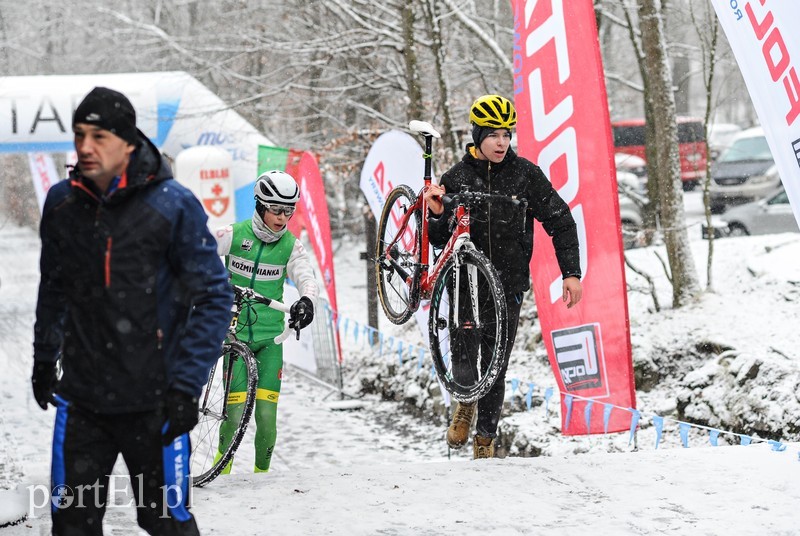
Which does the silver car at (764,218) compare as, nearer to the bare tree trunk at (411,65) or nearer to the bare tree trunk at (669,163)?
the bare tree trunk at (669,163)

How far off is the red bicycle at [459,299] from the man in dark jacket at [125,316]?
2583 millimetres

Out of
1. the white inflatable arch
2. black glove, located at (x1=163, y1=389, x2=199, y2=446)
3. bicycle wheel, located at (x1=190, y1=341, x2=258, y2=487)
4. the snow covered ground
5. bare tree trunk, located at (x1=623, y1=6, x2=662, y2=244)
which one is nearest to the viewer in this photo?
black glove, located at (x1=163, y1=389, x2=199, y2=446)

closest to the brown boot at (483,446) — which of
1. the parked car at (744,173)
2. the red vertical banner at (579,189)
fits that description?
the red vertical banner at (579,189)

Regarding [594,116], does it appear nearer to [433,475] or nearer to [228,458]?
[433,475]

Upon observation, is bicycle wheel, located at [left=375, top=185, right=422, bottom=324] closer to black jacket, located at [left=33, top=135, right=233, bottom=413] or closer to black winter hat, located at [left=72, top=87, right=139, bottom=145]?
black jacket, located at [left=33, top=135, right=233, bottom=413]

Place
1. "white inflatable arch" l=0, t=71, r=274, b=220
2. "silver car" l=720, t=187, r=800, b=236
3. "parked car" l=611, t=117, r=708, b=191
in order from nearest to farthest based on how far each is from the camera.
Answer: "white inflatable arch" l=0, t=71, r=274, b=220 → "silver car" l=720, t=187, r=800, b=236 → "parked car" l=611, t=117, r=708, b=191

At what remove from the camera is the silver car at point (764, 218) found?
16.9 meters

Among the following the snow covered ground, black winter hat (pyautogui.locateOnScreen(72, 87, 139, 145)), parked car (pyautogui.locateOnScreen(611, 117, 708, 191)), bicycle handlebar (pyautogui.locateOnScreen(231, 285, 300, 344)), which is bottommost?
the snow covered ground

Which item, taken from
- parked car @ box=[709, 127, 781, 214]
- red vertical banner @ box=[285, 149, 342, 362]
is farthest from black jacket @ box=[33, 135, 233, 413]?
parked car @ box=[709, 127, 781, 214]

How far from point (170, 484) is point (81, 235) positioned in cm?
92

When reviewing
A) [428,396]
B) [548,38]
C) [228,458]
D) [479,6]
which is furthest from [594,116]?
[479,6]

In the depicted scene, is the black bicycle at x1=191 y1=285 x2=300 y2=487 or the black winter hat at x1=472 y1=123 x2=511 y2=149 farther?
the black winter hat at x1=472 y1=123 x2=511 y2=149

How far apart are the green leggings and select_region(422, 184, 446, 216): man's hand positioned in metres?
1.30

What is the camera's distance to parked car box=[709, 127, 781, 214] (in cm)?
2219
